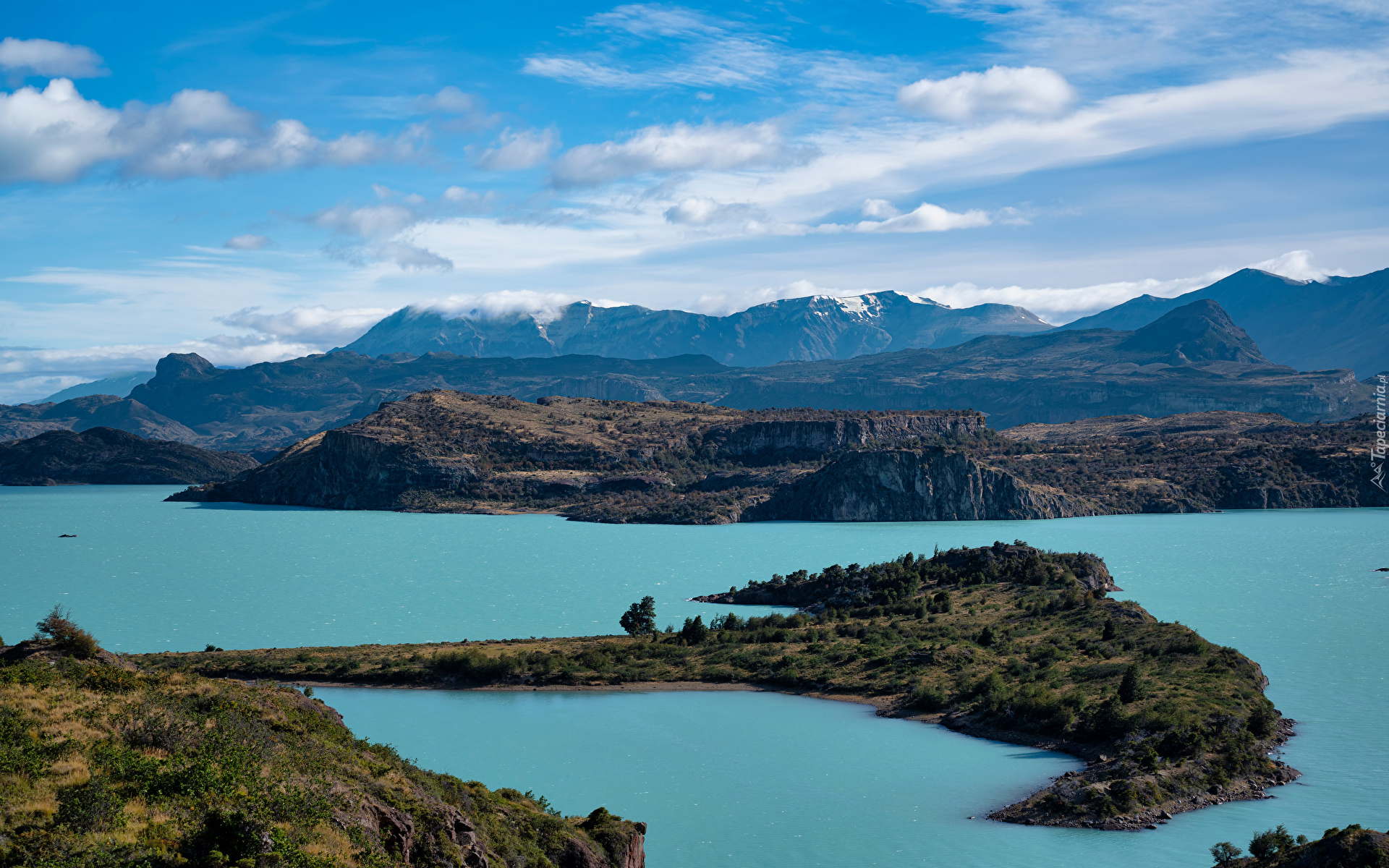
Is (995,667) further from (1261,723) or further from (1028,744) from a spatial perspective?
(1261,723)

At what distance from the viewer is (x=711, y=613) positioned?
9119cm

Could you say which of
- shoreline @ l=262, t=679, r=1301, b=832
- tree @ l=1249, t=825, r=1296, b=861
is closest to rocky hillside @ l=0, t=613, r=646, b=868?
shoreline @ l=262, t=679, r=1301, b=832

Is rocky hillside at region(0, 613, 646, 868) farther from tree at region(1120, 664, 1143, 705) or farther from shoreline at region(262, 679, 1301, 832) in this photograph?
tree at region(1120, 664, 1143, 705)

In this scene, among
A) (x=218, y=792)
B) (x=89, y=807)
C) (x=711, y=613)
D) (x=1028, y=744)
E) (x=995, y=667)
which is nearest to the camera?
(x=89, y=807)

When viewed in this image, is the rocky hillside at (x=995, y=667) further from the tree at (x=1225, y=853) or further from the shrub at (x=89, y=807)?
the shrub at (x=89, y=807)

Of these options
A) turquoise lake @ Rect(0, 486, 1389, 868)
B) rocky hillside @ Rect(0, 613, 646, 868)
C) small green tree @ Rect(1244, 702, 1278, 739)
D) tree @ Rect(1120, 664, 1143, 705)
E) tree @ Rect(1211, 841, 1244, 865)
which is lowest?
turquoise lake @ Rect(0, 486, 1389, 868)

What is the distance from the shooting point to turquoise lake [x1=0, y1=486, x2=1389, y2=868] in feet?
123

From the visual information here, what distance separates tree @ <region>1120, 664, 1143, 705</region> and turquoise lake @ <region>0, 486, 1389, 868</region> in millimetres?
5118

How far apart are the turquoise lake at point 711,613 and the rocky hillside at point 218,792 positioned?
10446 millimetres

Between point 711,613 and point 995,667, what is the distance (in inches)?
1401

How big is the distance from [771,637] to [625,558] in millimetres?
72224

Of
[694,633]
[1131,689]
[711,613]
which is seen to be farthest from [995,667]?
[711,613]

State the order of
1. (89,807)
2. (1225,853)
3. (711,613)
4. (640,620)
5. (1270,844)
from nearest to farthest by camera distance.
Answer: (89,807) < (1270,844) < (1225,853) < (640,620) < (711,613)

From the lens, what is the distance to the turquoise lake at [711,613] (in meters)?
37.6
